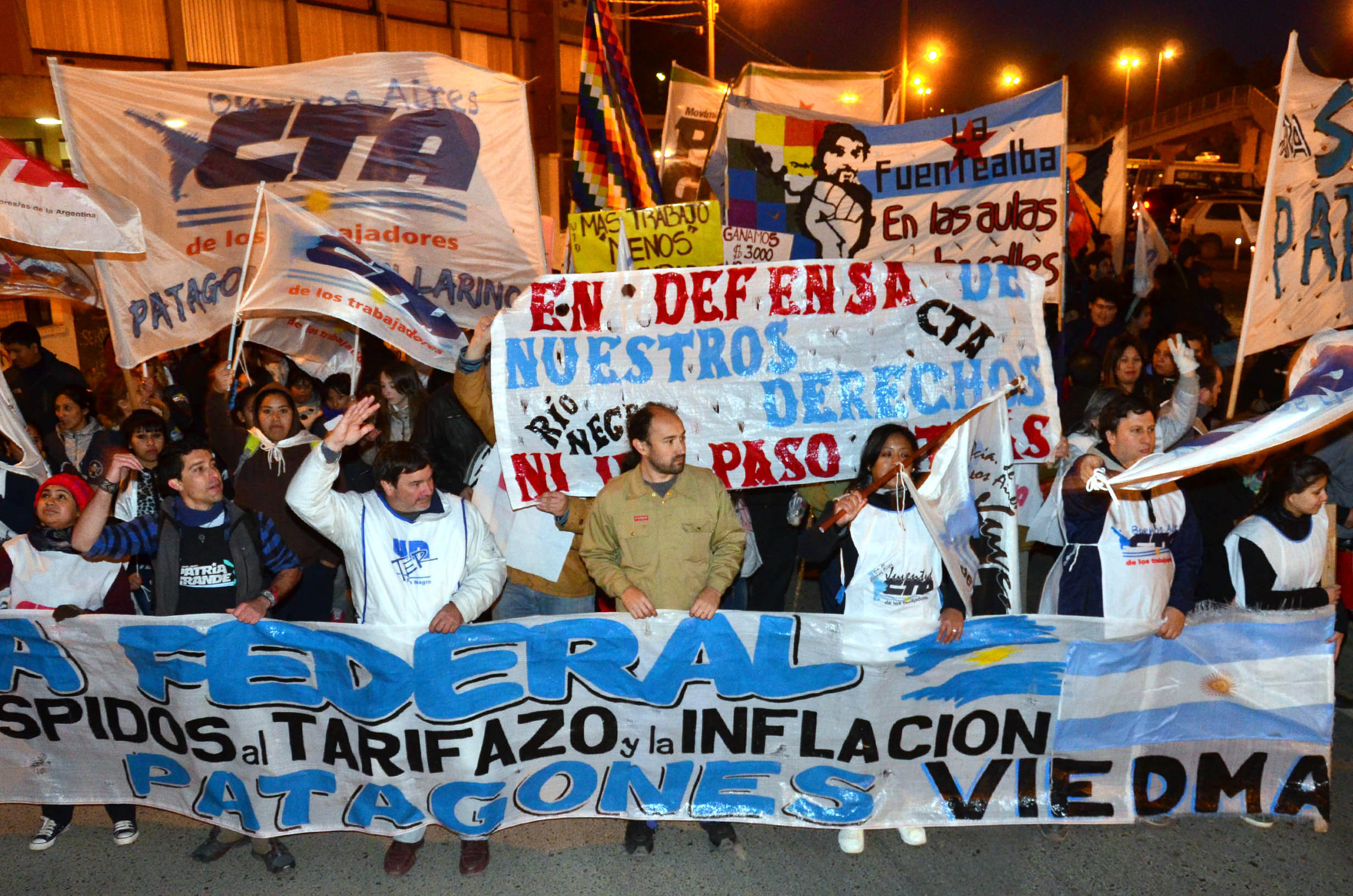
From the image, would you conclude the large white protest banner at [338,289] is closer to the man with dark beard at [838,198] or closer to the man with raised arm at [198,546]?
the man with raised arm at [198,546]

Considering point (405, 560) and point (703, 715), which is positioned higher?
point (405, 560)

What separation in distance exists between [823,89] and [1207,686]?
9.12 m

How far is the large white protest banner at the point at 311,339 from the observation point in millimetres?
5691

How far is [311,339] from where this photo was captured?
6.11 m

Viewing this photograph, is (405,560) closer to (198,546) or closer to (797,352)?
(198,546)

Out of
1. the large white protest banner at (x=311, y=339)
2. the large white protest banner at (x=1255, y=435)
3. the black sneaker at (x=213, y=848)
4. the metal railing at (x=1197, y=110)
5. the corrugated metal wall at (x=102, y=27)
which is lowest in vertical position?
the black sneaker at (x=213, y=848)

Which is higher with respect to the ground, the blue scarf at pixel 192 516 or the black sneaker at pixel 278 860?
the blue scarf at pixel 192 516

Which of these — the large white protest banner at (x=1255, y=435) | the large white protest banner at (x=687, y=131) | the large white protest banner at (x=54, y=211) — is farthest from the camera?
the large white protest banner at (x=687, y=131)

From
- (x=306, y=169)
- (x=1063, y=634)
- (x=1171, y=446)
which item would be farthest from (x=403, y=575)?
(x=1171, y=446)

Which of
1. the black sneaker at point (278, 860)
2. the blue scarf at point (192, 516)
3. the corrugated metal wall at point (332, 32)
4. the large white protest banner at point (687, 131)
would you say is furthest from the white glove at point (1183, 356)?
the corrugated metal wall at point (332, 32)

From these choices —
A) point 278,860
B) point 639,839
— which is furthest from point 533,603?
point 278,860

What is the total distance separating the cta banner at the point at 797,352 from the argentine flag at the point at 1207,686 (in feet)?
3.66

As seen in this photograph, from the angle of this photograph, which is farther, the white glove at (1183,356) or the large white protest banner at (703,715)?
the white glove at (1183,356)

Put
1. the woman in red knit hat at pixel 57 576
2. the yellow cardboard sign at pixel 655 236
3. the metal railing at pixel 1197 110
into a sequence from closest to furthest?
the woman in red knit hat at pixel 57 576 < the yellow cardboard sign at pixel 655 236 < the metal railing at pixel 1197 110
